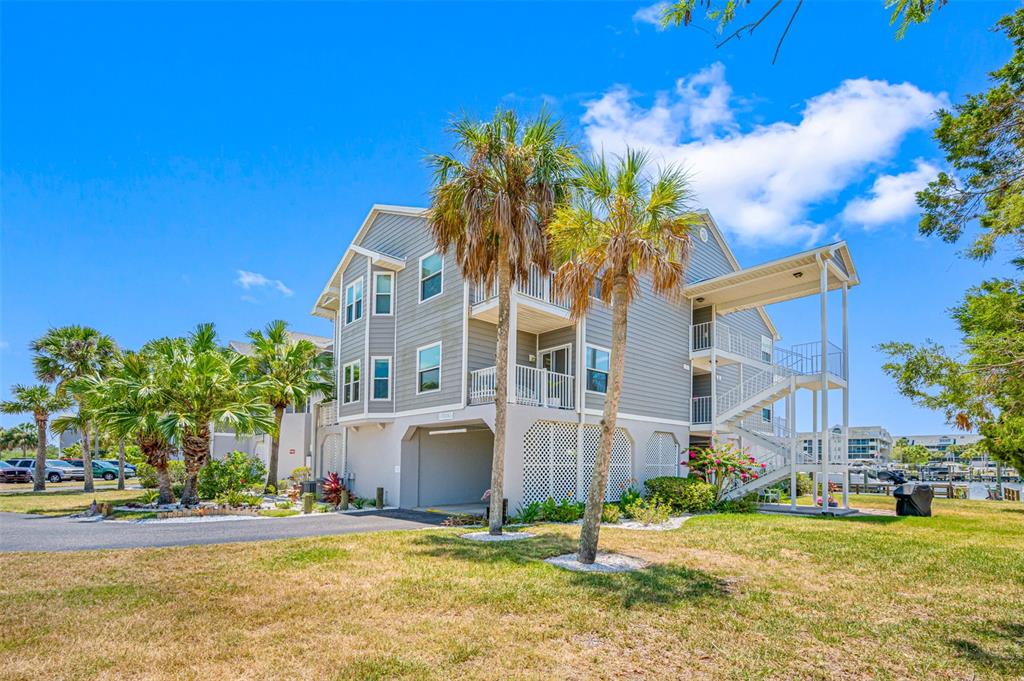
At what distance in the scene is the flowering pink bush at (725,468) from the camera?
1903 cm

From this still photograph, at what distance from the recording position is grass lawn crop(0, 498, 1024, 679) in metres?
5.33

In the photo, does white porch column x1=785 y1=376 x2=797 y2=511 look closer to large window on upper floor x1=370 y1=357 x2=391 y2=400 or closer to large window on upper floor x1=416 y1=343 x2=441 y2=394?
large window on upper floor x1=416 y1=343 x2=441 y2=394

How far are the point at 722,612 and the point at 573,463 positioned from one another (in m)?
10.9

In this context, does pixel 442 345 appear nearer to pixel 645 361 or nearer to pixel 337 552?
pixel 645 361

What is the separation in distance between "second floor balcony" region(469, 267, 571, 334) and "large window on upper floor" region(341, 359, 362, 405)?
5.81 m

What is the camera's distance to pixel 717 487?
19.1 m

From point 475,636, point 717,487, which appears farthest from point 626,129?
point 717,487

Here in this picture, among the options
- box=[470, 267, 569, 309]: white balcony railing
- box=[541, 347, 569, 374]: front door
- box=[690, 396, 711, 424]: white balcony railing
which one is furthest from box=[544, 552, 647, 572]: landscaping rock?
box=[690, 396, 711, 424]: white balcony railing

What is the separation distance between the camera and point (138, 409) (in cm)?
1670

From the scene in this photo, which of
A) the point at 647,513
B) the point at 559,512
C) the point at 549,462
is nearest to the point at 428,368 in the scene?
the point at 549,462

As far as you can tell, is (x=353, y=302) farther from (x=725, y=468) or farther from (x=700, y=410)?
(x=725, y=468)

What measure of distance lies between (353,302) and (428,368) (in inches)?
205

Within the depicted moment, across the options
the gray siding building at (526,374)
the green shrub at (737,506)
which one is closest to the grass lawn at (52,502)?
the gray siding building at (526,374)

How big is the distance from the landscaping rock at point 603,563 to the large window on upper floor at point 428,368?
8.65 metres
